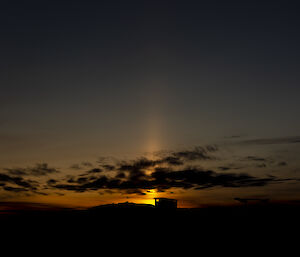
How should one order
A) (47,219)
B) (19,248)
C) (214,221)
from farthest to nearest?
(47,219) → (214,221) → (19,248)

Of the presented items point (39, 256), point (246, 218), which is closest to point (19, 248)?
point (39, 256)

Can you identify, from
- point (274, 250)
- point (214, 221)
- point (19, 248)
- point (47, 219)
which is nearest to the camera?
point (274, 250)

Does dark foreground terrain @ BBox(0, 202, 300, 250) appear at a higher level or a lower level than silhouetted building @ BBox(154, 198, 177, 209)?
lower

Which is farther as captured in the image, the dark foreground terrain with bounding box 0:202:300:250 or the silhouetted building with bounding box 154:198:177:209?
the silhouetted building with bounding box 154:198:177:209

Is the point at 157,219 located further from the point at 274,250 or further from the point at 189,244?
the point at 274,250

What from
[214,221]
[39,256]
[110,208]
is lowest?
[39,256]

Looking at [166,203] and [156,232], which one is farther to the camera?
[166,203]

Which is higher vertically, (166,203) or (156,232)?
(166,203)

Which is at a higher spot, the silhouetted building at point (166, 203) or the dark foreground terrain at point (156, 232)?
the silhouetted building at point (166, 203)

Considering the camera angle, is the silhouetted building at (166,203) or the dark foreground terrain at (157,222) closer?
the dark foreground terrain at (157,222)

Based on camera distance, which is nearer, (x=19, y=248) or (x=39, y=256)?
(x=39, y=256)

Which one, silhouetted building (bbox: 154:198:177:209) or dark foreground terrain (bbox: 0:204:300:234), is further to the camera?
silhouetted building (bbox: 154:198:177:209)
